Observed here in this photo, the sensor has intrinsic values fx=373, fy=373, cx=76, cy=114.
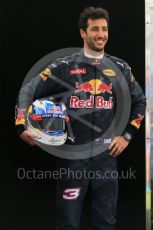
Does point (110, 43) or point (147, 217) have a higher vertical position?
point (110, 43)

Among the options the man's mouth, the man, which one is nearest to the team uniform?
the man

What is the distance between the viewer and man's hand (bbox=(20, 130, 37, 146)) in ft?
8.59

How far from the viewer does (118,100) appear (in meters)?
2.68

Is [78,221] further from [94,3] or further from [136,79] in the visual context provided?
[94,3]

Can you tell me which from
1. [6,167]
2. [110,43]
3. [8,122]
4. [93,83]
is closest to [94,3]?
[110,43]

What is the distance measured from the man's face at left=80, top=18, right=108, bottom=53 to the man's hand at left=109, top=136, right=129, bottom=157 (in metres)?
0.67

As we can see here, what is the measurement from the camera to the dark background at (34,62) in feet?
8.56

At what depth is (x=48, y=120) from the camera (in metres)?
2.60

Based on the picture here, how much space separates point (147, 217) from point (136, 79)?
1011 mm

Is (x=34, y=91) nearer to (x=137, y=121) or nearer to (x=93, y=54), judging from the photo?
(x=93, y=54)

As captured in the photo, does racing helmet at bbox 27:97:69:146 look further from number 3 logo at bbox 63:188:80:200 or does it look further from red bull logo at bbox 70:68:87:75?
number 3 logo at bbox 63:188:80:200

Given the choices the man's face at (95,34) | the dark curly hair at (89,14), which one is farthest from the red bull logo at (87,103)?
the dark curly hair at (89,14)

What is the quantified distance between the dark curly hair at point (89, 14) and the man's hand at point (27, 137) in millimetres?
832

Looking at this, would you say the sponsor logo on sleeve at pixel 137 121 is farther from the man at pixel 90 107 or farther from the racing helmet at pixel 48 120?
the racing helmet at pixel 48 120
